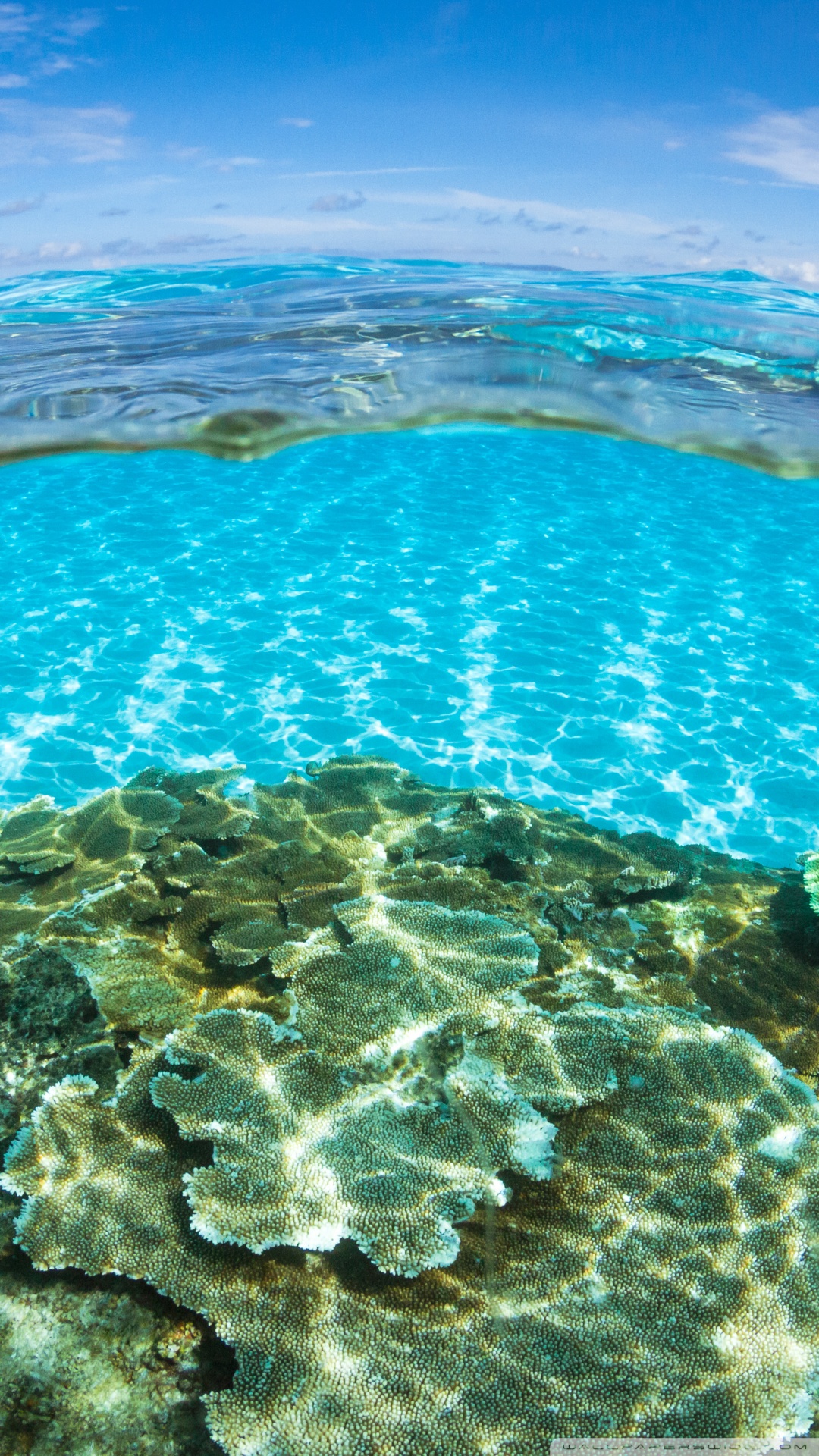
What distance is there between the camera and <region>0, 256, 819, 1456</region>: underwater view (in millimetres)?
3568

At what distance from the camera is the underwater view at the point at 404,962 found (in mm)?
3568

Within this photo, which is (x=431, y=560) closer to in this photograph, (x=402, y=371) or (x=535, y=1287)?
(x=402, y=371)

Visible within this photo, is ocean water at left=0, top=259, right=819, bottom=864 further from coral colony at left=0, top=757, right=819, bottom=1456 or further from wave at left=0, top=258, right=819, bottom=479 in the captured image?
coral colony at left=0, top=757, right=819, bottom=1456

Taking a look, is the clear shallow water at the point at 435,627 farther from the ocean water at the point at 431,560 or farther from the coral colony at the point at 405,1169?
the coral colony at the point at 405,1169

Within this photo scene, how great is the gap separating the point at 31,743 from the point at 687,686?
1011cm

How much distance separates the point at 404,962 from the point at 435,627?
828cm

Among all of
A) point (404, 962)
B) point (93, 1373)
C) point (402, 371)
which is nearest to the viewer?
point (93, 1373)

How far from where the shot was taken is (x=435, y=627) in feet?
42.0

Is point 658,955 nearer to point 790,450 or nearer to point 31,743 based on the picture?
point 31,743

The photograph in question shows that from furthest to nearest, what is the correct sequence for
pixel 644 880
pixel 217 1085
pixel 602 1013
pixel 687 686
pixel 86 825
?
pixel 687 686, pixel 86 825, pixel 644 880, pixel 602 1013, pixel 217 1085

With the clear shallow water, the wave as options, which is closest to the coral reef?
the clear shallow water

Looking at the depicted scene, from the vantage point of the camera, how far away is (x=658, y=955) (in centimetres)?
646

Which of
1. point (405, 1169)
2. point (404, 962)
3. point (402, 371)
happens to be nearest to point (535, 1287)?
point (405, 1169)

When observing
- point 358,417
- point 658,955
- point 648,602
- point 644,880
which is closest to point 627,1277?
point 658,955
